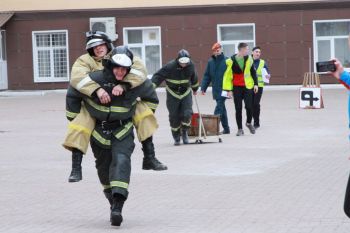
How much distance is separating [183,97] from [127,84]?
9.00 metres

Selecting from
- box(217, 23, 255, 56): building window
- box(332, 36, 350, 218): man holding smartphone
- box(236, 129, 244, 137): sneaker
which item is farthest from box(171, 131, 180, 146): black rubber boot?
box(217, 23, 255, 56): building window

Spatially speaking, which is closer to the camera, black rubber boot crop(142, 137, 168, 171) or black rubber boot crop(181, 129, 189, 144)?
black rubber boot crop(142, 137, 168, 171)

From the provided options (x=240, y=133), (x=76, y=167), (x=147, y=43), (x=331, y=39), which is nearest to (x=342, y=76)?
(x=76, y=167)

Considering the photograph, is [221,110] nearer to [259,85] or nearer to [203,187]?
[259,85]

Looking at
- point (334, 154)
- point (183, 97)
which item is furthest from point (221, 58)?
point (334, 154)

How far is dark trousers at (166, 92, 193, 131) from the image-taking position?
18625 mm

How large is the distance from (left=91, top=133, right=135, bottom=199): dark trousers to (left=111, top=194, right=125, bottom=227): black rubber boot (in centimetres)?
6

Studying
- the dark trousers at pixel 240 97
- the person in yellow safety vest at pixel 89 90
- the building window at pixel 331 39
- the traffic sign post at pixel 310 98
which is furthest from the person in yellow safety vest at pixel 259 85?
the building window at pixel 331 39

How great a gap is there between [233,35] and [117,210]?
33.6 meters

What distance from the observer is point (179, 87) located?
60.7 ft

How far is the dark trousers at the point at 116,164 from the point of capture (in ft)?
31.2

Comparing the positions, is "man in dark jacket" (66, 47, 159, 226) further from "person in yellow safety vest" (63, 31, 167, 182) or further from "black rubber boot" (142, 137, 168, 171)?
"black rubber boot" (142, 137, 168, 171)

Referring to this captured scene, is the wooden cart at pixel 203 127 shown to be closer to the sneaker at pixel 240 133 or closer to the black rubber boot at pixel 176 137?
the black rubber boot at pixel 176 137

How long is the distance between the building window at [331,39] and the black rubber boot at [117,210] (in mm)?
32849
